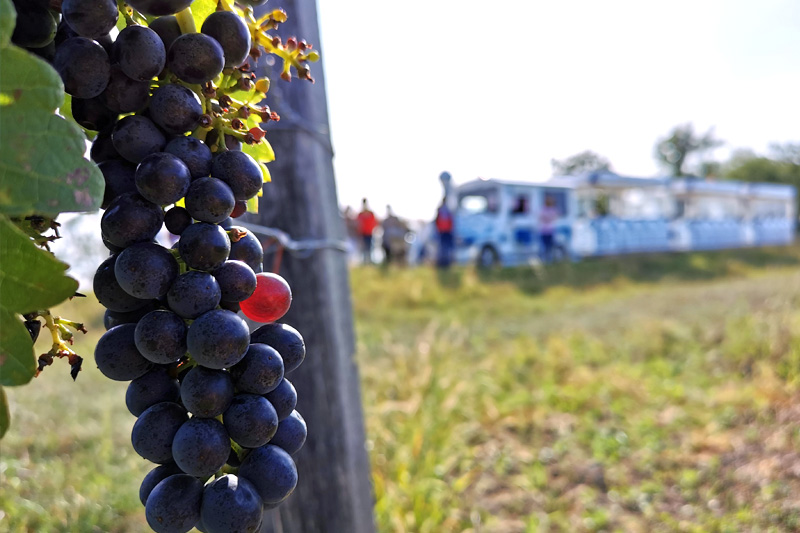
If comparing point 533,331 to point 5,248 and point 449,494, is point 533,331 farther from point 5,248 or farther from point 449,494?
point 5,248

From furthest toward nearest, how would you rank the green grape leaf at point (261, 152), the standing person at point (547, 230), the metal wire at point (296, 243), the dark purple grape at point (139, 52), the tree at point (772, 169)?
the tree at point (772, 169) < the standing person at point (547, 230) < the metal wire at point (296, 243) < the green grape leaf at point (261, 152) < the dark purple grape at point (139, 52)

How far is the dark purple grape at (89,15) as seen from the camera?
0.51 meters

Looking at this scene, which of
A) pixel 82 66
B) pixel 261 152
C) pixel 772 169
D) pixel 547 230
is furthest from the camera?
pixel 772 169

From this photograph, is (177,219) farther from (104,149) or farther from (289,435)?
(289,435)

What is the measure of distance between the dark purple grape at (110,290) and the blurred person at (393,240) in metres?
14.0

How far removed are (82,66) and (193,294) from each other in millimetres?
220

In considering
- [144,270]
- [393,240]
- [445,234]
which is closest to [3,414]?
[144,270]

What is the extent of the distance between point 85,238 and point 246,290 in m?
2.60

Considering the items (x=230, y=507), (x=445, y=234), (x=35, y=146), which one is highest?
(x=35, y=146)

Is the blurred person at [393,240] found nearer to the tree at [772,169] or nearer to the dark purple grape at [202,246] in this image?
the dark purple grape at [202,246]

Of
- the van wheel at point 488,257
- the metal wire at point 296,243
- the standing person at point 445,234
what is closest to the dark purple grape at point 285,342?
the metal wire at point 296,243

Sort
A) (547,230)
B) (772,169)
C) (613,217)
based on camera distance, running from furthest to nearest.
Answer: (772,169) → (613,217) → (547,230)

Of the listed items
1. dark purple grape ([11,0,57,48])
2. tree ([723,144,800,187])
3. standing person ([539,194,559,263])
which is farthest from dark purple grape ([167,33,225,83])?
tree ([723,144,800,187])

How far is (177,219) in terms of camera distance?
1.99ft
